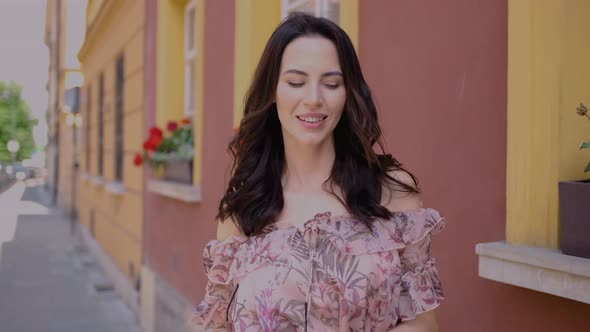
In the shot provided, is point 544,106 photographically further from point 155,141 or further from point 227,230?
point 155,141

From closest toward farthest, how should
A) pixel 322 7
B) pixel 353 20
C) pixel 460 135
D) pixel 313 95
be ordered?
pixel 313 95 < pixel 460 135 < pixel 353 20 < pixel 322 7

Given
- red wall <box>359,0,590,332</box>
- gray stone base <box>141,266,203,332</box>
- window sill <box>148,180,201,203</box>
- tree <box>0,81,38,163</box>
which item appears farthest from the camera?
tree <box>0,81,38,163</box>

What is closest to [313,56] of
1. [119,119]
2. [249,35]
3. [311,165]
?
[311,165]

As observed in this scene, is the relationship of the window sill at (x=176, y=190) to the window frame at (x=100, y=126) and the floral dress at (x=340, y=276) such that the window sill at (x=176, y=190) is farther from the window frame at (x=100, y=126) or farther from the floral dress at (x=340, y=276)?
the window frame at (x=100, y=126)

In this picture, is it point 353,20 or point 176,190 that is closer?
point 353,20

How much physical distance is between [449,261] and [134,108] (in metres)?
6.63

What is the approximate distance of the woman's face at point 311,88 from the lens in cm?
174

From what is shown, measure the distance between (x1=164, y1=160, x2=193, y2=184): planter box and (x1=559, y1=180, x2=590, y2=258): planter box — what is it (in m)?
4.37

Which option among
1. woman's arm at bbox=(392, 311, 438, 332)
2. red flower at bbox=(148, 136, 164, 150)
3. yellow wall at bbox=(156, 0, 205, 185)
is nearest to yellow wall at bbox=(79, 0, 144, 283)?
yellow wall at bbox=(156, 0, 205, 185)

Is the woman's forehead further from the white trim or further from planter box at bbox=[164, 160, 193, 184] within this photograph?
the white trim

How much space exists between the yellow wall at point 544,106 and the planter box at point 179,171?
4106mm

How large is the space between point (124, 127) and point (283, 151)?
7.65m

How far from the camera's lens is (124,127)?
9.27 m

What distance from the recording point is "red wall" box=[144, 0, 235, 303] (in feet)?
16.1
